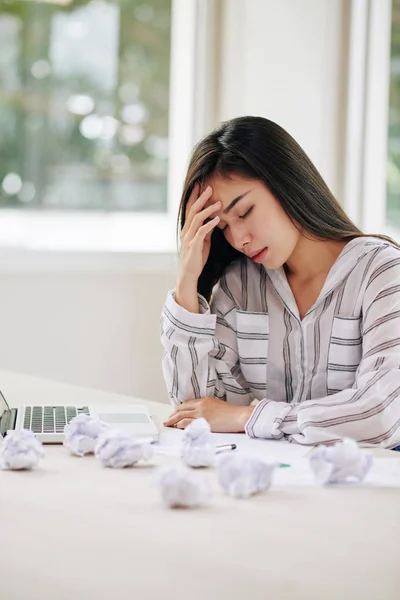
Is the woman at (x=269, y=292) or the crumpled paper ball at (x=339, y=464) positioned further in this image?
the woman at (x=269, y=292)

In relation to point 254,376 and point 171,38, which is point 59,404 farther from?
point 171,38

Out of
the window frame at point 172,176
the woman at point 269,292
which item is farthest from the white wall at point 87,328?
the woman at point 269,292

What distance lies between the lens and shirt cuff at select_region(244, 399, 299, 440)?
170 cm

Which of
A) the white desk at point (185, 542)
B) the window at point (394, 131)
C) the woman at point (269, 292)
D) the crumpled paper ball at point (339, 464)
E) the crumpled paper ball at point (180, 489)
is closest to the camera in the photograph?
the white desk at point (185, 542)

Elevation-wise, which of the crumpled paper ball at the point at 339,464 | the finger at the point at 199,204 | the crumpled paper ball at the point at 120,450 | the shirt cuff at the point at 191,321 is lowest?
the crumpled paper ball at the point at 120,450

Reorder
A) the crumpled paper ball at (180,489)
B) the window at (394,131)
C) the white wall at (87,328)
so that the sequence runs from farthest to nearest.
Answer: the window at (394,131) → the white wall at (87,328) → the crumpled paper ball at (180,489)

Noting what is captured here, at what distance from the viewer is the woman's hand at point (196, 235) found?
76.7 inches

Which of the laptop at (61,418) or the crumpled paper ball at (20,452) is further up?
the crumpled paper ball at (20,452)

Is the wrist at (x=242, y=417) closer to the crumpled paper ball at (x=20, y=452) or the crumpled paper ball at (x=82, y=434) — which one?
the crumpled paper ball at (x=82, y=434)

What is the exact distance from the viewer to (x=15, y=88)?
3.72m

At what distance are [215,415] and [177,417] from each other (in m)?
0.07

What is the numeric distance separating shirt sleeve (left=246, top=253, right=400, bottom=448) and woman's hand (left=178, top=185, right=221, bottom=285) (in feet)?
1.24

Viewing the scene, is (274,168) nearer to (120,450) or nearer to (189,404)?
(189,404)

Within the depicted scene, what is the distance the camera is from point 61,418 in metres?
1.75
